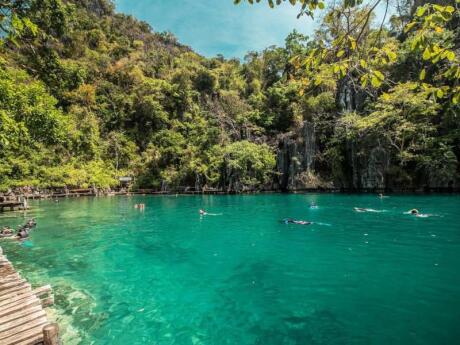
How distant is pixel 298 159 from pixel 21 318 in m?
36.5

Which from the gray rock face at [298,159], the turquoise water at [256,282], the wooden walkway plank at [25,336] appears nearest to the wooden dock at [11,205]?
the turquoise water at [256,282]

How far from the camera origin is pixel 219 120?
47.2m

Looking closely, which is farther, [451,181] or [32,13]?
[451,181]

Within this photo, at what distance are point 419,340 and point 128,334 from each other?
542 cm

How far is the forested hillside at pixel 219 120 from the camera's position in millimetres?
22609

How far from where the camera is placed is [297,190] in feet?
126

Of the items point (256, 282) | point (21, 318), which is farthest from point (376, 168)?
point (21, 318)

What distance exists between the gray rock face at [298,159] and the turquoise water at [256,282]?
75.5ft

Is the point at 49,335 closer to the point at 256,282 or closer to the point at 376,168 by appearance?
the point at 256,282

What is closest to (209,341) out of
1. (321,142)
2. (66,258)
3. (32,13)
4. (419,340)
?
(419,340)

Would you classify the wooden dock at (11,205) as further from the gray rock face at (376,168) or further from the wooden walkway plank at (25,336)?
the gray rock face at (376,168)

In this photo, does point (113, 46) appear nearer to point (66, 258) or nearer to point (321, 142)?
point (321, 142)

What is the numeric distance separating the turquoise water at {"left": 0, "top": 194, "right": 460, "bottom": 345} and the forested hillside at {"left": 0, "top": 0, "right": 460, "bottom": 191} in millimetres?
5637

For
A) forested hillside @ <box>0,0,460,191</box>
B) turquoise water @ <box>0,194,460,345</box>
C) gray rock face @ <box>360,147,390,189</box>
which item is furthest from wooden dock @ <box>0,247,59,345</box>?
gray rock face @ <box>360,147,390,189</box>
